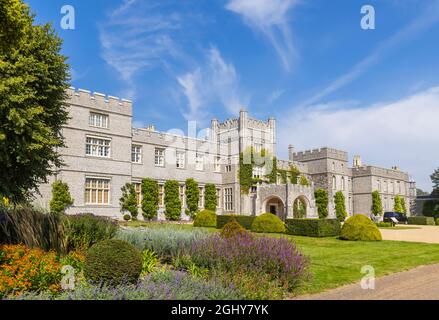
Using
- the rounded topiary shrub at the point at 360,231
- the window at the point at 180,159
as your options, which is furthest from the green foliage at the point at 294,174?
the rounded topiary shrub at the point at 360,231

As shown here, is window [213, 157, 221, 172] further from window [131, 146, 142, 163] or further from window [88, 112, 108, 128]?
window [88, 112, 108, 128]

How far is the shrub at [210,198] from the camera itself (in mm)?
33719

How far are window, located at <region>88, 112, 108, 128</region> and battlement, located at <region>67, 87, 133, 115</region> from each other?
2.08ft

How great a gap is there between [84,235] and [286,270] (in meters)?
5.96

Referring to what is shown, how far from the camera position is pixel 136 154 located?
2988 cm

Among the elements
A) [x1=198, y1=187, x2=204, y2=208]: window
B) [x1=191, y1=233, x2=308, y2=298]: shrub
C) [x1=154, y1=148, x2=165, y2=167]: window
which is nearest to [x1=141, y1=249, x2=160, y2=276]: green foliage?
[x1=191, y1=233, x2=308, y2=298]: shrub

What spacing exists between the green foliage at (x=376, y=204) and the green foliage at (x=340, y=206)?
13.5 feet

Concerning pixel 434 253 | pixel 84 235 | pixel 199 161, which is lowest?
pixel 434 253

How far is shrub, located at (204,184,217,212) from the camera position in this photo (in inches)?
1328

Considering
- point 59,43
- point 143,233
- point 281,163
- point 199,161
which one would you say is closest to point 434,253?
point 143,233

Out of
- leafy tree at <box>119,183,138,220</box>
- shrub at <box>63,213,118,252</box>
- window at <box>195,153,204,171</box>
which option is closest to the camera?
shrub at <box>63,213,118,252</box>

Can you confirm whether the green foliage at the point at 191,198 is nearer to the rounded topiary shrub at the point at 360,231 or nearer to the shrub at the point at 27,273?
the rounded topiary shrub at the point at 360,231
